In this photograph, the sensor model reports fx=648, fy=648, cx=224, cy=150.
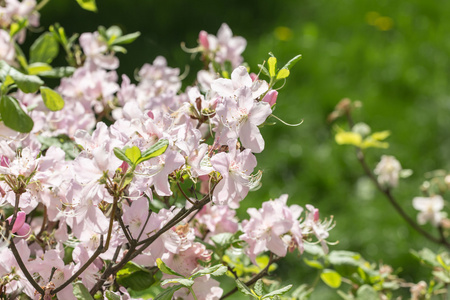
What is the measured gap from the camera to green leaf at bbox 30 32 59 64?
4.59 feet

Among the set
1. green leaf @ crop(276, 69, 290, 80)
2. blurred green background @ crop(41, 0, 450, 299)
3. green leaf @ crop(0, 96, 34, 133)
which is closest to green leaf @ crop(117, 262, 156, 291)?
green leaf @ crop(0, 96, 34, 133)

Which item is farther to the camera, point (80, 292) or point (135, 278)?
point (135, 278)

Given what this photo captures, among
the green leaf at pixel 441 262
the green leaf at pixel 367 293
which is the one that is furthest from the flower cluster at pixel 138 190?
the green leaf at pixel 441 262

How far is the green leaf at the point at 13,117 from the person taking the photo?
1.02m

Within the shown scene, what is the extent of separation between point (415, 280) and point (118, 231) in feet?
6.35

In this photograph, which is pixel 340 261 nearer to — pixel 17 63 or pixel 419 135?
pixel 17 63

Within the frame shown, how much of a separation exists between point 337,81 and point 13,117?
9.13ft

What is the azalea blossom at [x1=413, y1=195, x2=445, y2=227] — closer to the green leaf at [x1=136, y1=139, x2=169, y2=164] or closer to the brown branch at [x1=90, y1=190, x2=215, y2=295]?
the brown branch at [x1=90, y1=190, x2=215, y2=295]

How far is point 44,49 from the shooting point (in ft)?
4.62

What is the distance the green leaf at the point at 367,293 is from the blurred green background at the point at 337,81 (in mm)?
1326

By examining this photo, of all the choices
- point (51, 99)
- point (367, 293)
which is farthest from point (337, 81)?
point (51, 99)

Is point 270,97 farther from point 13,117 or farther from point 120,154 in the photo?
point 13,117

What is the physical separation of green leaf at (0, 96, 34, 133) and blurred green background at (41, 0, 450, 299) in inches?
68.1

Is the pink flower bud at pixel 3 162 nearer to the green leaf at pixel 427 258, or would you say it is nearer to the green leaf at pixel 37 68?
the green leaf at pixel 37 68
